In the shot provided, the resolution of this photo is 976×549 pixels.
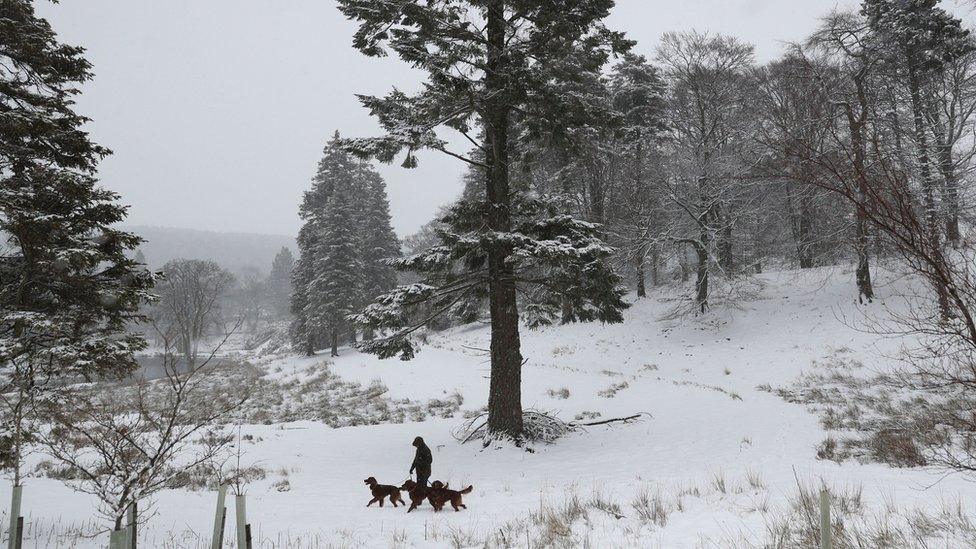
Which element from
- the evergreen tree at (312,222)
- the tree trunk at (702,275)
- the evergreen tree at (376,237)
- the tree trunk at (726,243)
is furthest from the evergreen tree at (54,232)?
the evergreen tree at (376,237)

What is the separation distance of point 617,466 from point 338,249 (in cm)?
2712

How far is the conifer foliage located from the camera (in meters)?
31.6

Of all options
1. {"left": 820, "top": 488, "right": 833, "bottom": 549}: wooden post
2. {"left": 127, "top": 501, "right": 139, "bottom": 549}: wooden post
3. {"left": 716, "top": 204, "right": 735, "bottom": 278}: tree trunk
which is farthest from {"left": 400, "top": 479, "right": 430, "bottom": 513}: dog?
{"left": 716, "top": 204, "right": 735, "bottom": 278}: tree trunk

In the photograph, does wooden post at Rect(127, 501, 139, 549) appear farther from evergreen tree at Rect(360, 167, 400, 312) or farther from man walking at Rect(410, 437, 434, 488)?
evergreen tree at Rect(360, 167, 400, 312)

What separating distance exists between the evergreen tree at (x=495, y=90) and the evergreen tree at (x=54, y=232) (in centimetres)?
423

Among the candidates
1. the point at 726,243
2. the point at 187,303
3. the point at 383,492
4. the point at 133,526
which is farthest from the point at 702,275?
the point at 187,303

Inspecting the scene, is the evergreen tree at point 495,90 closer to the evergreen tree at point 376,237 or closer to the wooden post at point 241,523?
the wooden post at point 241,523

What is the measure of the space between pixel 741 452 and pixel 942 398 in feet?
21.4

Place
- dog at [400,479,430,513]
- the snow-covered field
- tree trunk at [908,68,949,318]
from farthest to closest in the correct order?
1. tree trunk at [908,68,949,318]
2. dog at [400,479,430,513]
3. the snow-covered field

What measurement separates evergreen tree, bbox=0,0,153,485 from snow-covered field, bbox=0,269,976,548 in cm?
233

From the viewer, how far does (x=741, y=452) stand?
845 centimetres

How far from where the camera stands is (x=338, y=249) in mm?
31906

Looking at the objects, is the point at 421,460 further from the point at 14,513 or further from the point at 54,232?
the point at 54,232

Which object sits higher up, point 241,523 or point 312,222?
point 312,222
